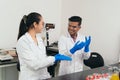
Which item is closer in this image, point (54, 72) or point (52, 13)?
point (54, 72)

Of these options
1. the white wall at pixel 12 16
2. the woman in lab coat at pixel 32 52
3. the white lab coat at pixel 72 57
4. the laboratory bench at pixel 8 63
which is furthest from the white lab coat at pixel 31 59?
the white wall at pixel 12 16

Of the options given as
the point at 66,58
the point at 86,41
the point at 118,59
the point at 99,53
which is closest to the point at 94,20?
the point at 99,53

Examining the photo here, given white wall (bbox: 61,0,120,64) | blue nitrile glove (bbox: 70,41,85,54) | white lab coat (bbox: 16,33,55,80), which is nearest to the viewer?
white lab coat (bbox: 16,33,55,80)

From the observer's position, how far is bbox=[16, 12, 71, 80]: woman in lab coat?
200 cm

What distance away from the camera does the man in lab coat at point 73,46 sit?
7.65 feet

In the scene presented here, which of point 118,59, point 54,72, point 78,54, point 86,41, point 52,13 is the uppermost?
point 52,13

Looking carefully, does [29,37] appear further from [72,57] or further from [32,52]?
[72,57]

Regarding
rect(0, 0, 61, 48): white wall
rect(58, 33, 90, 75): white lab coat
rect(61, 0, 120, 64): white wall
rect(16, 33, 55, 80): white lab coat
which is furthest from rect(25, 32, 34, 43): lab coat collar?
rect(61, 0, 120, 64): white wall

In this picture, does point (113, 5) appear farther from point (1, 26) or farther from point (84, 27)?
point (1, 26)

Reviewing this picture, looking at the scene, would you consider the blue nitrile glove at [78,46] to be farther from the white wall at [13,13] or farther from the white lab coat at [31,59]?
the white wall at [13,13]

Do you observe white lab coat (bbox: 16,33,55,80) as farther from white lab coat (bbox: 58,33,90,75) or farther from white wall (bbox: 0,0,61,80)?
white wall (bbox: 0,0,61,80)

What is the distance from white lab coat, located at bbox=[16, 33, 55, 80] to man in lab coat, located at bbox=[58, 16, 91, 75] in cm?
33

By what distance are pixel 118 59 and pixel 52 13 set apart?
60.0 inches

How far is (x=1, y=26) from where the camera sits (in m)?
3.17
